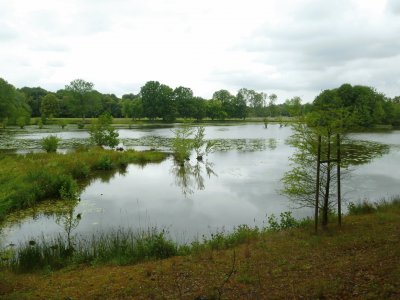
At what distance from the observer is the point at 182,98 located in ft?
351

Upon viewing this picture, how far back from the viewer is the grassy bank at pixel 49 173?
11.6 m

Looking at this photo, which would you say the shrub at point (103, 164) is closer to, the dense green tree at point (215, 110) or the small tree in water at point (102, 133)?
the small tree in water at point (102, 133)

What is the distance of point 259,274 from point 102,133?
3179cm

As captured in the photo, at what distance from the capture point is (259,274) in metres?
7.12

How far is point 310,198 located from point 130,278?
22.0ft

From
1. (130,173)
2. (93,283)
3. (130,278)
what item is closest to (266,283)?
(130,278)

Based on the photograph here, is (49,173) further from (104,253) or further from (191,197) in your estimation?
(104,253)

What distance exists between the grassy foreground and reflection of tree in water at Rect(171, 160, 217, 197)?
32.1 ft

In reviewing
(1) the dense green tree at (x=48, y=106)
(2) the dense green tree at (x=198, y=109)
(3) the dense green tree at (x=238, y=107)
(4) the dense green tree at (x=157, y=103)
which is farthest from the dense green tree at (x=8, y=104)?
(3) the dense green tree at (x=238, y=107)

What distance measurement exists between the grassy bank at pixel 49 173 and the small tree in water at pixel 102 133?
496 cm

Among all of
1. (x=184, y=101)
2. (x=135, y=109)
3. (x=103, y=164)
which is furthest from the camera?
(x=184, y=101)

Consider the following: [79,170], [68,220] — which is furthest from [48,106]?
[68,220]

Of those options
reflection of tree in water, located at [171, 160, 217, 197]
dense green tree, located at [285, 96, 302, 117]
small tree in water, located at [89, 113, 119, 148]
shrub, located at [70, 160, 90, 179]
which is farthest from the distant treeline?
dense green tree, located at [285, 96, 302, 117]

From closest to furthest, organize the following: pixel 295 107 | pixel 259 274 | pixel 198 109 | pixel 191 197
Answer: pixel 259 274 → pixel 295 107 → pixel 191 197 → pixel 198 109
